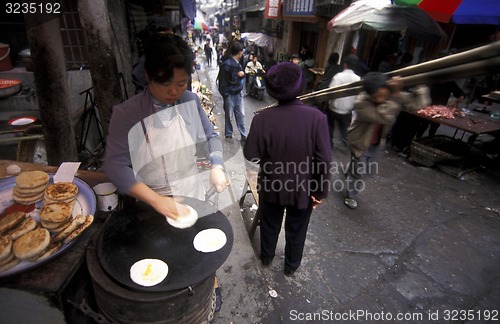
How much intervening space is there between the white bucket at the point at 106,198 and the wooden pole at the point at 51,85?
1788 millimetres

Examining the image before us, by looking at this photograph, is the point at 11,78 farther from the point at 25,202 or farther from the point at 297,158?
the point at 297,158

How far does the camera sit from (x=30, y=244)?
161cm

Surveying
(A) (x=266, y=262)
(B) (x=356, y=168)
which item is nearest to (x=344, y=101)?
(B) (x=356, y=168)

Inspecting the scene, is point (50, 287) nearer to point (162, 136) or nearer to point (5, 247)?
point (5, 247)

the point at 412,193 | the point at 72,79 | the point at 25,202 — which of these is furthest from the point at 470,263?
the point at 72,79

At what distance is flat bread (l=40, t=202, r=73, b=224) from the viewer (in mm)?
1803

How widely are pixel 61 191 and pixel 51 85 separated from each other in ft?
6.53

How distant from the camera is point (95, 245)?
6.14ft

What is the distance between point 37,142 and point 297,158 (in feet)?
12.6

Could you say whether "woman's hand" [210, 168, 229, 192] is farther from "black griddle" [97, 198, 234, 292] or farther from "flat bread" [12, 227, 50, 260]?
"flat bread" [12, 227, 50, 260]

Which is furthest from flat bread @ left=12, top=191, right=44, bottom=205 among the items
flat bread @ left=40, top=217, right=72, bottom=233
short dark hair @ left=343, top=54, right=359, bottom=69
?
short dark hair @ left=343, top=54, right=359, bottom=69

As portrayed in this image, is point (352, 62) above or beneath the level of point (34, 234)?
above

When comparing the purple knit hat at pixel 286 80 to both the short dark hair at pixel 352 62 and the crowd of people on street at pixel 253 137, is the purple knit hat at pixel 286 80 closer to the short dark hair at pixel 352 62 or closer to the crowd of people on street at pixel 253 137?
the crowd of people on street at pixel 253 137

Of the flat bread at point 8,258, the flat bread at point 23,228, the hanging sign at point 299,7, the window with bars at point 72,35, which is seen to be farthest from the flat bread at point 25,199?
the hanging sign at point 299,7
